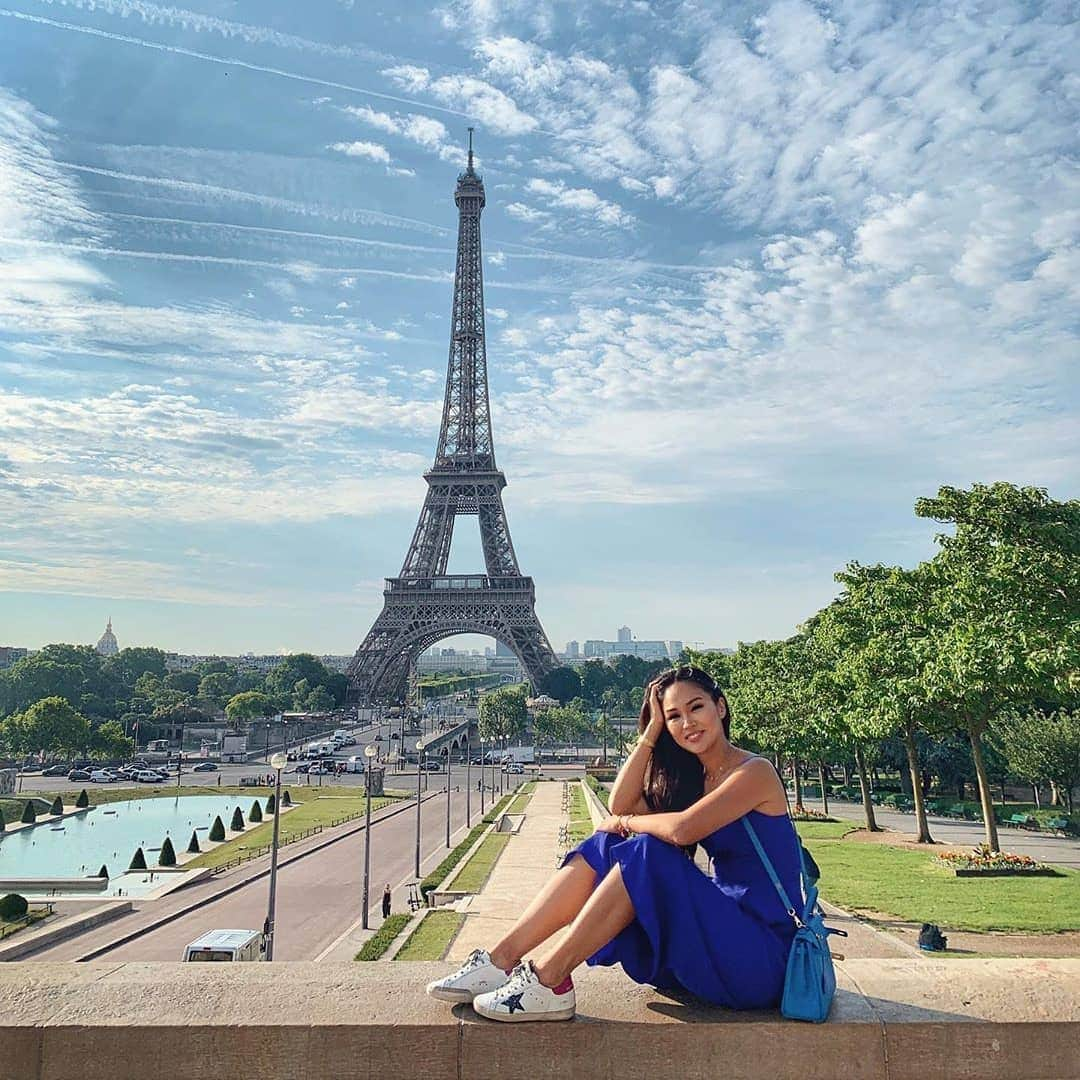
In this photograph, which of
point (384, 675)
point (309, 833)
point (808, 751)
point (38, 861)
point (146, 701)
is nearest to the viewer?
point (808, 751)

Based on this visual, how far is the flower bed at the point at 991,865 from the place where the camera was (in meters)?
21.5

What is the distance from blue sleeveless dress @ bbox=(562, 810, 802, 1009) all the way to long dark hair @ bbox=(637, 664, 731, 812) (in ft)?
2.04

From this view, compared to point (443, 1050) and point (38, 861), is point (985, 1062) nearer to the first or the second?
point (443, 1050)

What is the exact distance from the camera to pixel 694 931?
4.12 meters

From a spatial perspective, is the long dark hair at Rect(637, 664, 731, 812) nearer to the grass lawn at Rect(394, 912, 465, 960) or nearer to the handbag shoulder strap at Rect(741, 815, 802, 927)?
the handbag shoulder strap at Rect(741, 815, 802, 927)

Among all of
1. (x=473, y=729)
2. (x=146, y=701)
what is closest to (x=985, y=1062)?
(x=473, y=729)

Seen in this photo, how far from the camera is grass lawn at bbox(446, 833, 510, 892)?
2648 centimetres

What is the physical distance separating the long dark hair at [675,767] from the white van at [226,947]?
1637 cm

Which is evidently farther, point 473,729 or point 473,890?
point 473,729

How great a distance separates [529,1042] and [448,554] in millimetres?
92762

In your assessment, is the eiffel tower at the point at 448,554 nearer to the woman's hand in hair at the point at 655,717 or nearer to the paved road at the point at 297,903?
the paved road at the point at 297,903

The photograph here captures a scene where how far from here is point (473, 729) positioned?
113688mm

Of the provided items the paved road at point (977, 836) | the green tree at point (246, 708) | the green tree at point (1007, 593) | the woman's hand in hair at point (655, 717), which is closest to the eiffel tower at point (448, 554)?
the green tree at point (246, 708)

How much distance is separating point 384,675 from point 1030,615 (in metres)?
82.4
